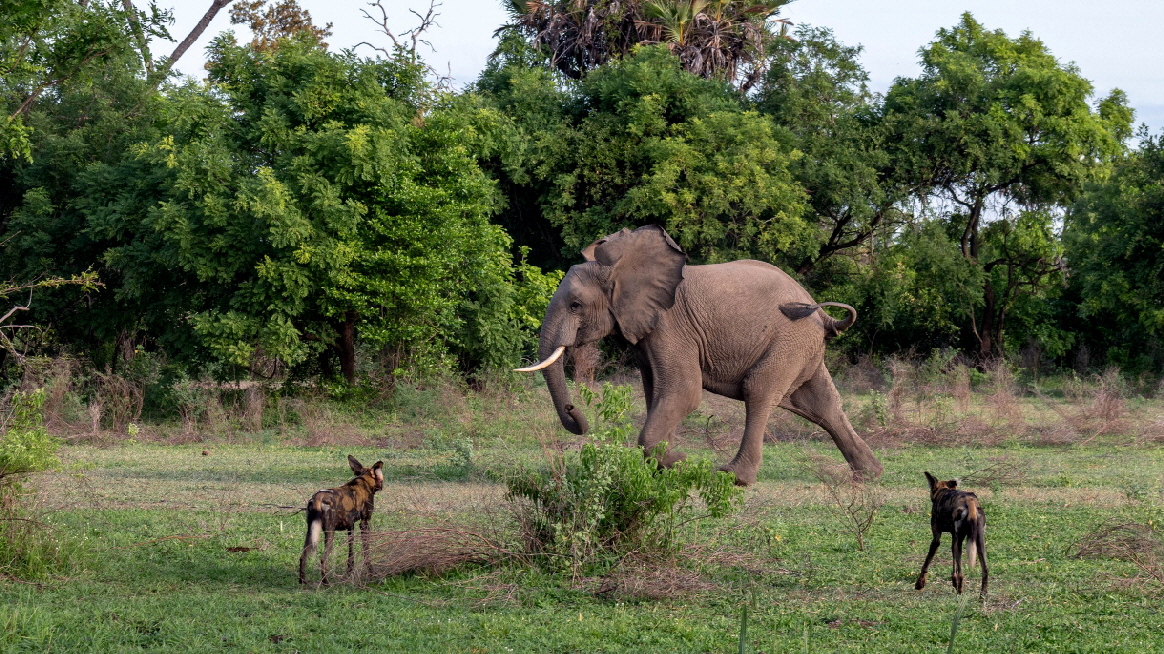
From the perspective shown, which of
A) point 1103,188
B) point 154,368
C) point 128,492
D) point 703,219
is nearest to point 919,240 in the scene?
point 1103,188

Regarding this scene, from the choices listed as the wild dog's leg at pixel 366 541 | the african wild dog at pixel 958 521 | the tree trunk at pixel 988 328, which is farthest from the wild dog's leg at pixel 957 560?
the tree trunk at pixel 988 328

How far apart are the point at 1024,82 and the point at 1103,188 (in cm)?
356

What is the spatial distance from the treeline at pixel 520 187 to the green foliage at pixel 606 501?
21.3 feet

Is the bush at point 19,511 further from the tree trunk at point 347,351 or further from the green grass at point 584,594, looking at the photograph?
the tree trunk at point 347,351

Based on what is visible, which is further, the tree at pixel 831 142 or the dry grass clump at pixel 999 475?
the tree at pixel 831 142

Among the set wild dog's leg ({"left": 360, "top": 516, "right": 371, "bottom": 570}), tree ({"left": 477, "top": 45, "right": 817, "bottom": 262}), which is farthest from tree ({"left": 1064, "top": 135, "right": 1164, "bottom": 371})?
wild dog's leg ({"left": 360, "top": 516, "right": 371, "bottom": 570})

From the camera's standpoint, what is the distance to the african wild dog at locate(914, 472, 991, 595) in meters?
7.12

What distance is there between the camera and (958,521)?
7211mm

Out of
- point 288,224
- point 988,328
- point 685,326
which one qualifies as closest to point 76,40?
point 288,224

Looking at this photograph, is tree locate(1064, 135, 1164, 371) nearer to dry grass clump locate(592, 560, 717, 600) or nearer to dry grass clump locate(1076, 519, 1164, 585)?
dry grass clump locate(1076, 519, 1164, 585)

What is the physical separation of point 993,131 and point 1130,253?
4.64 metres

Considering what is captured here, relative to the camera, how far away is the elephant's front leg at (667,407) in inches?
473

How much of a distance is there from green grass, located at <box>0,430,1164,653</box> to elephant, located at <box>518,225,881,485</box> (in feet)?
3.84

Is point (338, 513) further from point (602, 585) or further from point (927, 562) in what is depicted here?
point (927, 562)
